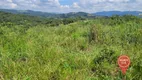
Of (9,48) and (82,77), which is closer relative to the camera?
(82,77)

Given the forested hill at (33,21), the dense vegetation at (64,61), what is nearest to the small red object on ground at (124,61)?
the dense vegetation at (64,61)

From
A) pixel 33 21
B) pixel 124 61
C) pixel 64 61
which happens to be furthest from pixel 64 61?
pixel 33 21

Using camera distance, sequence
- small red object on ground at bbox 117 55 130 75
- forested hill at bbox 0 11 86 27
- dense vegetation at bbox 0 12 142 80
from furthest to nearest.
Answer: forested hill at bbox 0 11 86 27
dense vegetation at bbox 0 12 142 80
small red object on ground at bbox 117 55 130 75

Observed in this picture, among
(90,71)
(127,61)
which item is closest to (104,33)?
(90,71)

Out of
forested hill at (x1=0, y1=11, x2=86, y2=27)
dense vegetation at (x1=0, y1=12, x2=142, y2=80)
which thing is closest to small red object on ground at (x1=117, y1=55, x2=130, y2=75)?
dense vegetation at (x1=0, y1=12, x2=142, y2=80)

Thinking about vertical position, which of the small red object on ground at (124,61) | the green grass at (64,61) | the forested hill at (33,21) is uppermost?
the small red object on ground at (124,61)

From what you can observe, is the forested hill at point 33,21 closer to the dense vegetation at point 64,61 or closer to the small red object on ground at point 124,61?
the dense vegetation at point 64,61

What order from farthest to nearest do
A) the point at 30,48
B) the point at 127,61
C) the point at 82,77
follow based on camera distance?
the point at 30,48, the point at 82,77, the point at 127,61

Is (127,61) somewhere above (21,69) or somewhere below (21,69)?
above

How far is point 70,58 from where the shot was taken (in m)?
6.09

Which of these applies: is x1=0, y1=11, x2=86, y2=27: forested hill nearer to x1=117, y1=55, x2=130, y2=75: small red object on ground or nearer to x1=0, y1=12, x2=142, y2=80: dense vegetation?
x1=0, y1=12, x2=142, y2=80: dense vegetation

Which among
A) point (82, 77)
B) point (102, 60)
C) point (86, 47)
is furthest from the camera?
point (86, 47)

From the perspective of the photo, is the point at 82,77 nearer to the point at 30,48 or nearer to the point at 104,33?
the point at 30,48

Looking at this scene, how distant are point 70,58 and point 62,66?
997 mm
